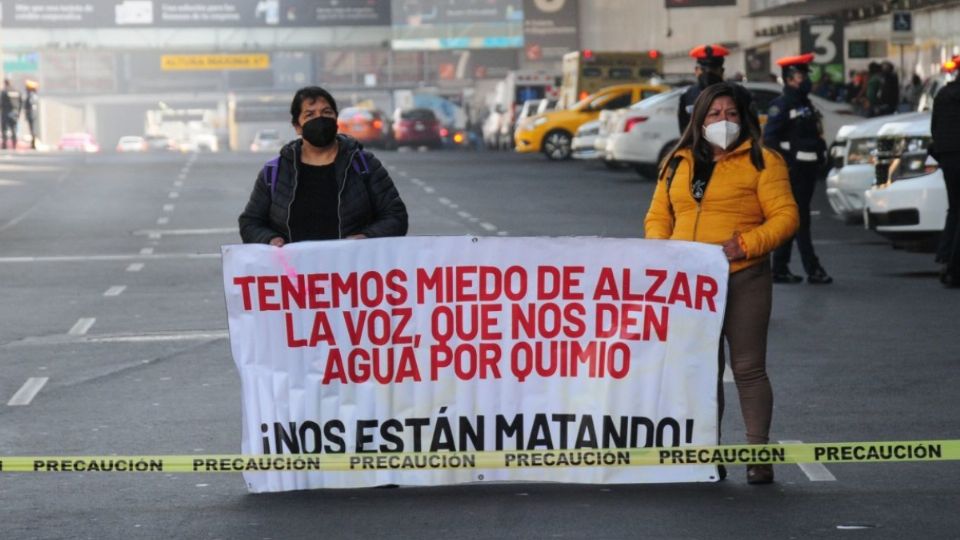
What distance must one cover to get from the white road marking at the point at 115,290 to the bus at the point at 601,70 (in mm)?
34575

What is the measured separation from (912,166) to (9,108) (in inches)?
1707

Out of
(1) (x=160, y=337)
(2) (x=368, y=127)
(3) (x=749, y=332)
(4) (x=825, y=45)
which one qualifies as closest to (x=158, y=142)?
(2) (x=368, y=127)

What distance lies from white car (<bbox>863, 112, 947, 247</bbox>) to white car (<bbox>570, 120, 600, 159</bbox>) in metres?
21.0

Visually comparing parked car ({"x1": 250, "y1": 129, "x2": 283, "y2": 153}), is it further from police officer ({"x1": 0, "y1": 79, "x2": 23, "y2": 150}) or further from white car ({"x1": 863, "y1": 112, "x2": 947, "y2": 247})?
white car ({"x1": 863, "y1": 112, "x2": 947, "y2": 247})

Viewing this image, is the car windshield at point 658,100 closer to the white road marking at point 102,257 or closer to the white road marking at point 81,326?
the white road marking at point 102,257

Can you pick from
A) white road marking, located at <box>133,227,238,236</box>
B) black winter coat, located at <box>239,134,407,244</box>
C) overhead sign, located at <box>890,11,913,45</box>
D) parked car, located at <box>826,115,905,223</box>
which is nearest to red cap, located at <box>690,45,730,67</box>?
parked car, located at <box>826,115,905,223</box>

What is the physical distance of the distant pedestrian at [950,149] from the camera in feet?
54.6

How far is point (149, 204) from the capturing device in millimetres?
31547

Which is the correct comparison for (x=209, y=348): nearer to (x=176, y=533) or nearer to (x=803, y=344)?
(x=803, y=344)

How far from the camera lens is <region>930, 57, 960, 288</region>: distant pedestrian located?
1666cm

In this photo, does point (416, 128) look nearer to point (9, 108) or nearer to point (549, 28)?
point (9, 108)

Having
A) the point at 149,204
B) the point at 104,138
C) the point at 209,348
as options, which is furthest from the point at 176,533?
the point at 104,138

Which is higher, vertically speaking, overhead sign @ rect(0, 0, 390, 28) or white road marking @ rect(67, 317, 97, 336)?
overhead sign @ rect(0, 0, 390, 28)

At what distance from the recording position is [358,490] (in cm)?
828
